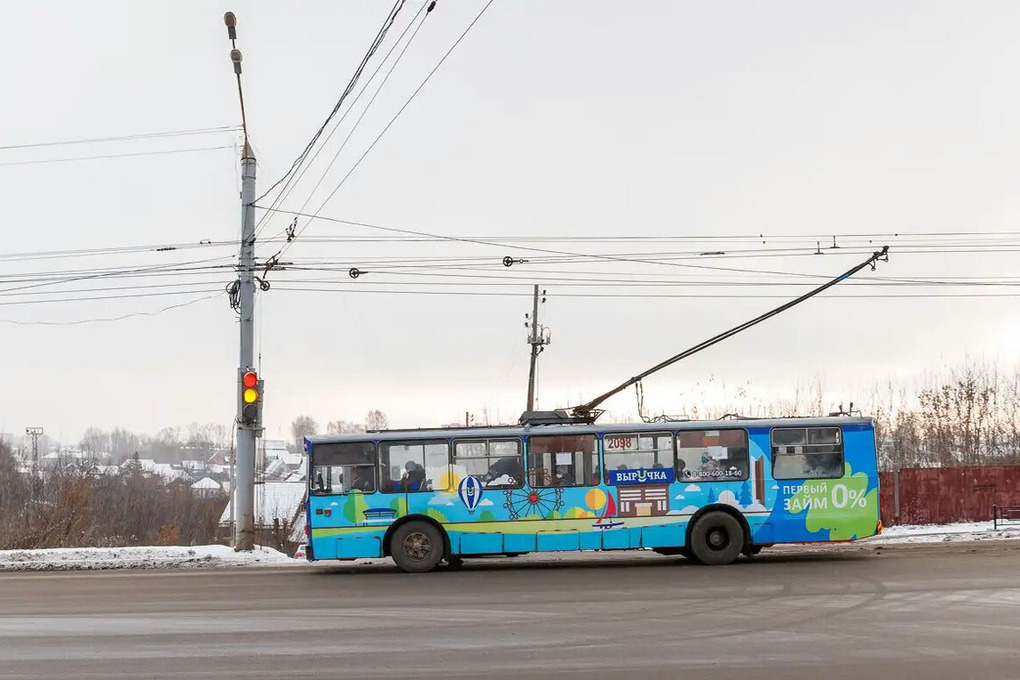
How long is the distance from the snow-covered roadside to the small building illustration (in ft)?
22.4

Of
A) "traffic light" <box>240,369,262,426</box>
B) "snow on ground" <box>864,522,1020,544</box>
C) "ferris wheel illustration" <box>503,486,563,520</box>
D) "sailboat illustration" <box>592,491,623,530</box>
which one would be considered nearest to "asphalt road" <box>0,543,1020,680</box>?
"sailboat illustration" <box>592,491,623,530</box>

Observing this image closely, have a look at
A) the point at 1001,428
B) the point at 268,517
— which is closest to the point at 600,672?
the point at 1001,428

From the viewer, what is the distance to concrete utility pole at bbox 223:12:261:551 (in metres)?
22.5

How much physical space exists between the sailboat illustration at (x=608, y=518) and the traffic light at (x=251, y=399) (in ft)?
25.1

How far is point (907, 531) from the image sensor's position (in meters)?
27.0

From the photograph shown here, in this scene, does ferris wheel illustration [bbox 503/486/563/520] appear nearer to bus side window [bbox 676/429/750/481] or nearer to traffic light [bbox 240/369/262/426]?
bus side window [bbox 676/429/750/481]

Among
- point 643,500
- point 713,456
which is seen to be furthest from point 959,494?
point 643,500

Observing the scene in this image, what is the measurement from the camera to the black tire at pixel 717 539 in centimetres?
1873

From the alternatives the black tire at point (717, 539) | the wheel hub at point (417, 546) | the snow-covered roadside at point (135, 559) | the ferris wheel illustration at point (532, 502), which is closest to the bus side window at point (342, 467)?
the wheel hub at point (417, 546)

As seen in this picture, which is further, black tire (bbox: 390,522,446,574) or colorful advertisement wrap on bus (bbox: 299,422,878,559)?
colorful advertisement wrap on bus (bbox: 299,422,878,559)

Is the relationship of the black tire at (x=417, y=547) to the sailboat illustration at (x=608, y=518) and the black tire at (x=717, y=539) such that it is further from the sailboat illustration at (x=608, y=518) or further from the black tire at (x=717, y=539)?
the black tire at (x=717, y=539)

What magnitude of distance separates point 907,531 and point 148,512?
5548 cm

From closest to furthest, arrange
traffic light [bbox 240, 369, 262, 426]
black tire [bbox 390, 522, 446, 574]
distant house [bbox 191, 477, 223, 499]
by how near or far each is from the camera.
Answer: black tire [bbox 390, 522, 446, 574], traffic light [bbox 240, 369, 262, 426], distant house [bbox 191, 477, 223, 499]

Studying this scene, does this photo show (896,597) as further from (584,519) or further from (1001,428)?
(1001,428)
